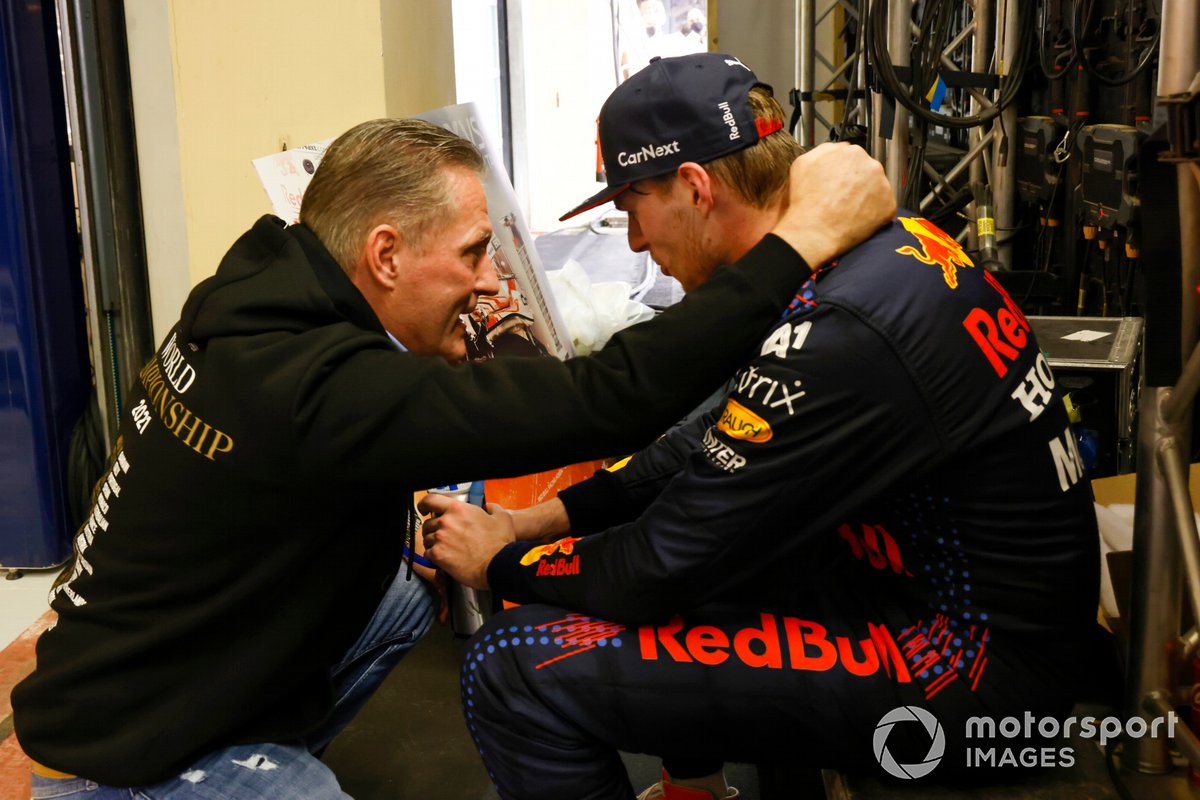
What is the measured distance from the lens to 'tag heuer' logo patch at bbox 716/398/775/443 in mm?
1272

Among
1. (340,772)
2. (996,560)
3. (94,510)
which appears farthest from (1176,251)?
(340,772)

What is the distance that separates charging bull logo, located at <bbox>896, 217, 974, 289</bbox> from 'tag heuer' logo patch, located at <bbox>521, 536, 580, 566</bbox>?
596 millimetres

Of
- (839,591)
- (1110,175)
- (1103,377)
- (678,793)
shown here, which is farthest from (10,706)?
(1110,175)

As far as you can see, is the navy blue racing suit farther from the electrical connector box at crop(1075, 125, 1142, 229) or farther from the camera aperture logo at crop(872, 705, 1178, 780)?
the electrical connector box at crop(1075, 125, 1142, 229)

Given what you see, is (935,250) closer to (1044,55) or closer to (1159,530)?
(1159,530)

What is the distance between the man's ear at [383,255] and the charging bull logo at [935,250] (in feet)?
2.09

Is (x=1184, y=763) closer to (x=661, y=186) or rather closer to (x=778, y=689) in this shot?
(x=778, y=689)

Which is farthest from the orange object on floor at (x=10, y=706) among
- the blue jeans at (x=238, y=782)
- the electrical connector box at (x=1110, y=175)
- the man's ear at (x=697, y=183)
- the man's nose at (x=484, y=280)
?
the electrical connector box at (x=1110, y=175)

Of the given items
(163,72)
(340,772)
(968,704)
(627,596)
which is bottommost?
(340,772)

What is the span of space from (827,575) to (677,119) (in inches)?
26.6

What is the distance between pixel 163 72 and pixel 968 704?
101 inches

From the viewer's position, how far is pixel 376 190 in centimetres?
136

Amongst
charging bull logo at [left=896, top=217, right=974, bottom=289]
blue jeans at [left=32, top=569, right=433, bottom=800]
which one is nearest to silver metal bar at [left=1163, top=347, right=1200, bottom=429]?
charging bull logo at [left=896, top=217, right=974, bottom=289]

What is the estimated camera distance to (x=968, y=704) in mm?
1353
